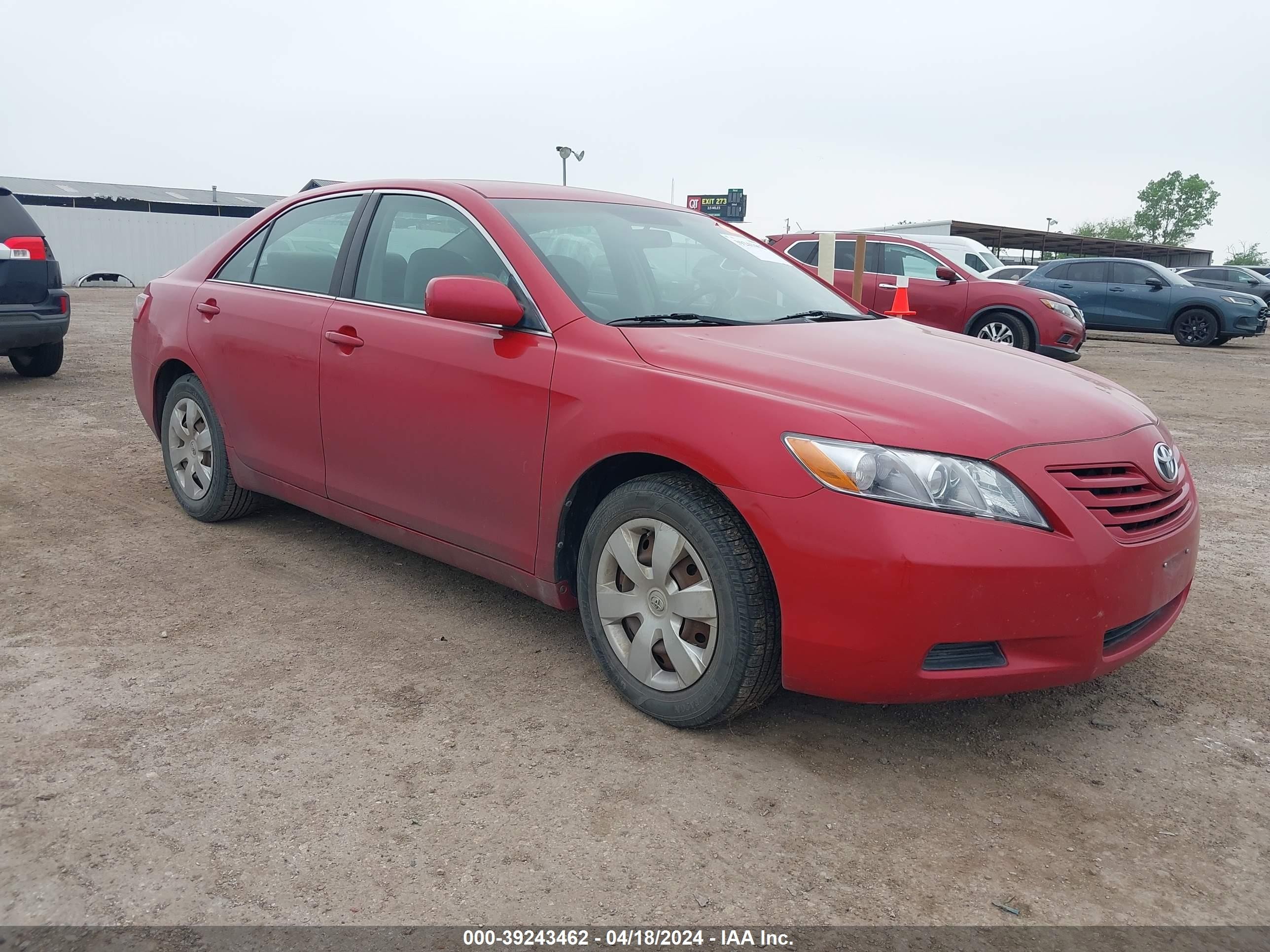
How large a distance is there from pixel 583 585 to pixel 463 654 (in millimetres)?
600

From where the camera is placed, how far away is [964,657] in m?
2.60

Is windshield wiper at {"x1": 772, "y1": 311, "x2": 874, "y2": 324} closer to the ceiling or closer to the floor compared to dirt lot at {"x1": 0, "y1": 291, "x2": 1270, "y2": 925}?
closer to the ceiling

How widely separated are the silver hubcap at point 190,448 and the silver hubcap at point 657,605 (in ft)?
8.24

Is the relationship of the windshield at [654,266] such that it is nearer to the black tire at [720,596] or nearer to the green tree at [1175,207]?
the black tire at [720,596]

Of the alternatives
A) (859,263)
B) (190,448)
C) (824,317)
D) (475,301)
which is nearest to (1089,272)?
(859,263)

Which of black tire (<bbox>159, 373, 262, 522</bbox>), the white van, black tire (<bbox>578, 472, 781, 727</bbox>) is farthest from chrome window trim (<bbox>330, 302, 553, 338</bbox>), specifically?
the white van

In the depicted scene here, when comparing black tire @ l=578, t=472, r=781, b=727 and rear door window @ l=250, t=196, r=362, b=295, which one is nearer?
black tire @ l=578, t=472, r=781, b=727

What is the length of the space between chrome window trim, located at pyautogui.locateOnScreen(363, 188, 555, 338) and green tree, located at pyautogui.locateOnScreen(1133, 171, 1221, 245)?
12574 centimetres

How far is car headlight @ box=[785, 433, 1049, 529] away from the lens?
99.3 inches

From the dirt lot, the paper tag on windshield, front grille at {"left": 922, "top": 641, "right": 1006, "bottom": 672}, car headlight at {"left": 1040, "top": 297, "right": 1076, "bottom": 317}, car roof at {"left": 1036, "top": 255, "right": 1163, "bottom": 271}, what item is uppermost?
car roof at {"left": 1036, "top": 255, "right": 1163, "bottom": 271}

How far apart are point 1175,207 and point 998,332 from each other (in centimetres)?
12081

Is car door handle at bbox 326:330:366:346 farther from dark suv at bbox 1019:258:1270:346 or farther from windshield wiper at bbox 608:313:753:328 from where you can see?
dark suv at bbox 1019:258:1270:346

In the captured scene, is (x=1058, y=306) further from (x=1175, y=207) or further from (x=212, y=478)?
(x=1175, y=207)

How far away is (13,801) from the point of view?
249 centimetres
